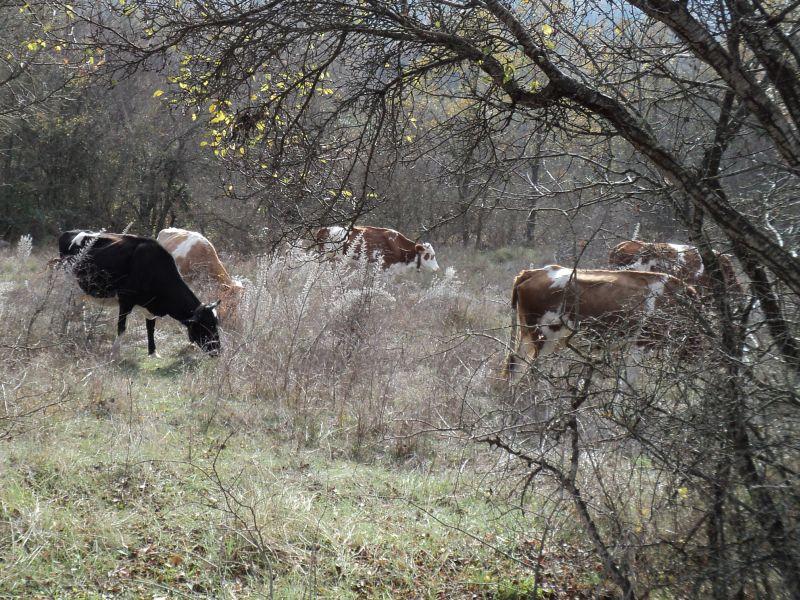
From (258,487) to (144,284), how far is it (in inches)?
238

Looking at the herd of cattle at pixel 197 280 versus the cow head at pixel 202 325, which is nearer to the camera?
the herd of cattle at pixel 197 280

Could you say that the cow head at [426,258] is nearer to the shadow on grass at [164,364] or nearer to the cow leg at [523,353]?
the shadow on grass at [164,364]

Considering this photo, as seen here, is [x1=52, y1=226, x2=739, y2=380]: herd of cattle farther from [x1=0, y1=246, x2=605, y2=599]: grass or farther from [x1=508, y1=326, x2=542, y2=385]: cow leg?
[x1=0, y1=246, x2=605, y2=599]: grass

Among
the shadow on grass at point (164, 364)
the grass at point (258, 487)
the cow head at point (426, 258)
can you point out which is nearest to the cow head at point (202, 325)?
the shadow on grass at point (164, 364)

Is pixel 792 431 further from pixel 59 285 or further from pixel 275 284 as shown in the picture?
pixel 59 285

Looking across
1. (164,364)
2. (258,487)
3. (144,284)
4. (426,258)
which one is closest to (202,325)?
(164,364)

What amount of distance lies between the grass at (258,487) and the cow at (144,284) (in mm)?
1483

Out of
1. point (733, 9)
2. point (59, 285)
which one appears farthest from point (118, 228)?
point (733, 9)

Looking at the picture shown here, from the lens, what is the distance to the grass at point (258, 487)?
424cm

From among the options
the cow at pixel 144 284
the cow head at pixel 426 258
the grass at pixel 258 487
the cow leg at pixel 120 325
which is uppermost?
the cow head at pixel 426 258

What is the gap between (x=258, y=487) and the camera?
5156 millimetres

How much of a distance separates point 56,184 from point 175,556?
2001 cm

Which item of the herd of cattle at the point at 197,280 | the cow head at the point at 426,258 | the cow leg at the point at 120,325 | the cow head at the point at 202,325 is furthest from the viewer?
the cow head at the point at 426,258

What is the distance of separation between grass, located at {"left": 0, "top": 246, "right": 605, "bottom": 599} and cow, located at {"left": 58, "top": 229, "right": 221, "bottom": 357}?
1483 mm
